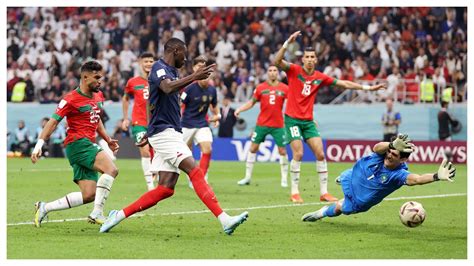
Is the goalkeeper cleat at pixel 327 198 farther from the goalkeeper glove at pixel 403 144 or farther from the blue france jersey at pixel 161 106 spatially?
the blue france jersey at pixel 161 106

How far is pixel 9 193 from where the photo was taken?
61.1ft

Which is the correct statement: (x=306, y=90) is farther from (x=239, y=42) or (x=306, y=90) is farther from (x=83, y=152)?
(x=239, y=42)

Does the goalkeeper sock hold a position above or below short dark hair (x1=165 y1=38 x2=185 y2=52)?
below

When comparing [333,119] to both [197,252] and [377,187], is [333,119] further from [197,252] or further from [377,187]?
[197,252]

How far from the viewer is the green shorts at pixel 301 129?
56.2 ft

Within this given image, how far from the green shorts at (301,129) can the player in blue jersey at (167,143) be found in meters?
5.21

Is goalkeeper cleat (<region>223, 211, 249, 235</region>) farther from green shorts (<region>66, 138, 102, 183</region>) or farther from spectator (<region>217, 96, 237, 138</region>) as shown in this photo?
spectator (<region>217, 96, 237, 138</region>)

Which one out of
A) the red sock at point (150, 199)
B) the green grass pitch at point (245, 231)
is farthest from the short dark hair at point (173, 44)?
the green grass pitch at point (245, 231)

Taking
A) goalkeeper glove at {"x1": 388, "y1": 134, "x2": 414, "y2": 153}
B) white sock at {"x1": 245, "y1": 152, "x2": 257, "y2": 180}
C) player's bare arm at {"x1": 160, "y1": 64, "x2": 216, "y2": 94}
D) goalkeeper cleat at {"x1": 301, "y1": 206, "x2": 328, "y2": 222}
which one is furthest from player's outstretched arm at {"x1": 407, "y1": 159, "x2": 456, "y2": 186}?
white sock at {"x1": 245, "y1": 152, "x2": 257, "y2": 180}

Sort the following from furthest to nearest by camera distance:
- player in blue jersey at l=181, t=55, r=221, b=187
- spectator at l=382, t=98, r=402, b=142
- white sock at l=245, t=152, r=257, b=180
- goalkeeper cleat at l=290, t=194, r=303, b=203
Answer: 1. spectator at l=382, t=98, r=402, b=142
2. white sock at l=245, t=152, r=257, b=180
3. player in blue jersey at l=181, t=55, r=221, b=187
4. goalkeeper cleat at l=290, t=194, r=303, b=203

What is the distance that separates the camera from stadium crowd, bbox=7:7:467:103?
34156 millimetres

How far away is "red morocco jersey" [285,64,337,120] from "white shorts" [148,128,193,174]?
17.6 feet

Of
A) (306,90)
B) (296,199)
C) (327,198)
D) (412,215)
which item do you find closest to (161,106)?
(412,215)
